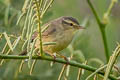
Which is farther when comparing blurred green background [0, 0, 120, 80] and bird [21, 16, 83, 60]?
bird [21, 16, 83, 60]

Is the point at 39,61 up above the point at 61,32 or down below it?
below

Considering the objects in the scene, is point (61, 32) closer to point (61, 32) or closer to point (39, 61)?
point (61, 32)

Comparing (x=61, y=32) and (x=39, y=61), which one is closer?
(x=61, y=32)

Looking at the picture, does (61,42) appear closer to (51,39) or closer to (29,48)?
(51,39)

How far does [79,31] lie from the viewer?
4.47m

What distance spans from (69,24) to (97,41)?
2.09 metres

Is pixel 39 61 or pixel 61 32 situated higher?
pixel 61 32

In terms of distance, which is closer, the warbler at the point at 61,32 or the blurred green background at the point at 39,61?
the blurred green background at the point at 39,61

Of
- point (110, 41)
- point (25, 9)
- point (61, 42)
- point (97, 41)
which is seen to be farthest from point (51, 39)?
point (97, 41)

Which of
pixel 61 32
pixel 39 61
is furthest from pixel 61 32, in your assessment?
pixel 39 61

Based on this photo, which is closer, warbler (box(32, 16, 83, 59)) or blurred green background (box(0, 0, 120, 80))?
blurred green background (box(0, 0, 120, 80))

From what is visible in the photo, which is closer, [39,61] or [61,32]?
[61,32]

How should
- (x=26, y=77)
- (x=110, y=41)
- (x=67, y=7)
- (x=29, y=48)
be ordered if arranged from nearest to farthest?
(x=29, y=48), (x=26, y=77), (x=110, y=41), (x=67, y=7)

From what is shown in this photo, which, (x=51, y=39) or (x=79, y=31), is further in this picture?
(x=79, y=31)
